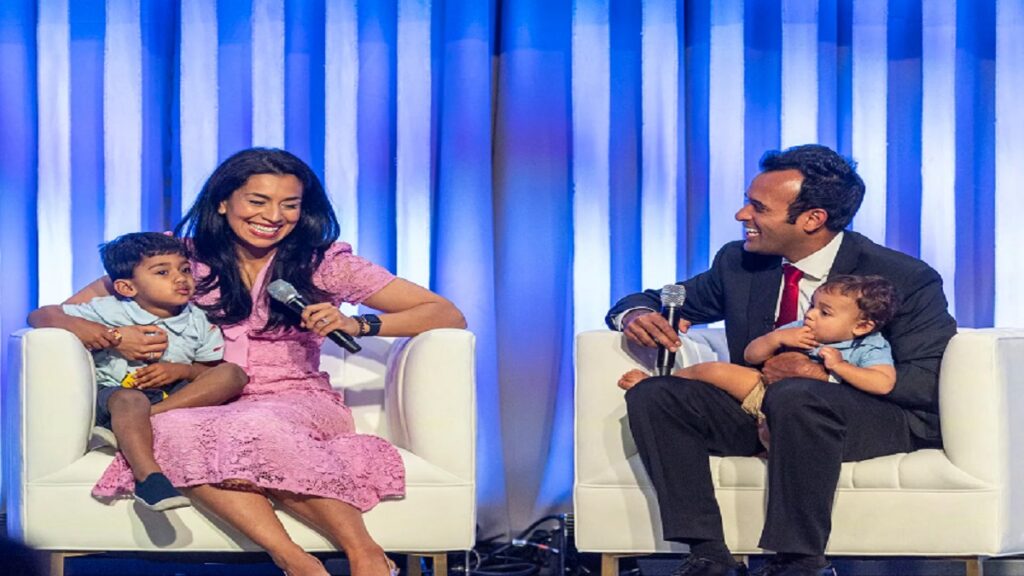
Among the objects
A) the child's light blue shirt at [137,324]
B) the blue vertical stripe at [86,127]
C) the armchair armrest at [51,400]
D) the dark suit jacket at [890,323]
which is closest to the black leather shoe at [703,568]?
the dark suit jacket at [890,323]

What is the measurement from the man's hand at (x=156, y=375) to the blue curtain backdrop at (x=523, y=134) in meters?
1.06

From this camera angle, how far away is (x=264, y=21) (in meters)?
3.98

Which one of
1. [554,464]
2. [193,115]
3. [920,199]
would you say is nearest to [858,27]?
[920,199]

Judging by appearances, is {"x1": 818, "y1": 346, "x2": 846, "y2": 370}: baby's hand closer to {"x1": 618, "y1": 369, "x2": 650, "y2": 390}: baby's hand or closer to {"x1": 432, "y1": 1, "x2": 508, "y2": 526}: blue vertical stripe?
{"x1": 618, "y1": 369, "x2": 650, "y2": 390}: baby's hand

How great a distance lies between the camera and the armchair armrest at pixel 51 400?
290 cm

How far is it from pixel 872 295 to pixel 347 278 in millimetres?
1306

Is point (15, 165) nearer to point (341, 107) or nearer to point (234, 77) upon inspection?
point (234, 77)

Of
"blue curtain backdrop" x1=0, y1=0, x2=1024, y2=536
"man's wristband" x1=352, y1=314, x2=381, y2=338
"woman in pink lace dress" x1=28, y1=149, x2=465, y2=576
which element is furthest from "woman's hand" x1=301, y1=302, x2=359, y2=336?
"blue curtain backdrop" x1=0, y1=0, x2=1024, y2=536

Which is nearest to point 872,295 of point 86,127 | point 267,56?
point 267,56

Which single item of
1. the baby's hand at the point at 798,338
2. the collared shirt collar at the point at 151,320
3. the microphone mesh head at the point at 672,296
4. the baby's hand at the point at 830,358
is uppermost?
the microphone mesh head at the point at 672,296

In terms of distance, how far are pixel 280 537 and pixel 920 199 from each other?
2300 mm

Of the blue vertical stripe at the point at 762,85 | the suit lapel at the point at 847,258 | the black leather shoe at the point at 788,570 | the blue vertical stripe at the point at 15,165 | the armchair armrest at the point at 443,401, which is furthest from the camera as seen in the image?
the blue vertical stripe at the point at 762,85

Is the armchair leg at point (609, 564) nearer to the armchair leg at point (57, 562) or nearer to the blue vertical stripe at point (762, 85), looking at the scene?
the armchair leg at point (57, 562)

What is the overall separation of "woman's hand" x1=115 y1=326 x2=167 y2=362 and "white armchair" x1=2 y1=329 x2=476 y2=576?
0.13m
